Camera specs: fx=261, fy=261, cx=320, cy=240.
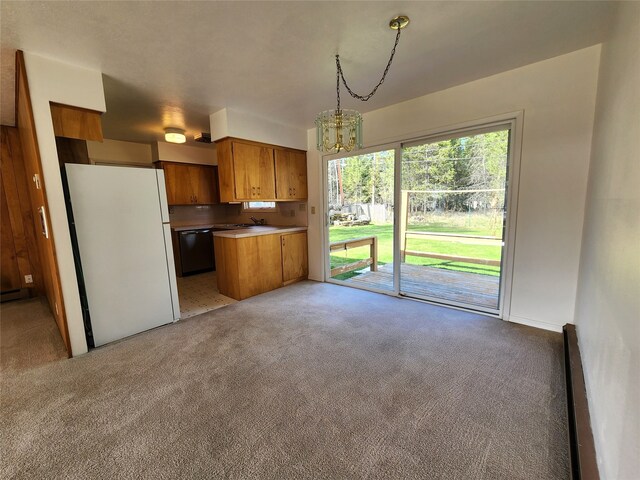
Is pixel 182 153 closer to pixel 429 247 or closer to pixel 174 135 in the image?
pixel 174 135

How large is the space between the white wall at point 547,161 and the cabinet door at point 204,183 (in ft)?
14.4

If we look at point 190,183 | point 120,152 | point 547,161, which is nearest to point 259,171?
point 190,183

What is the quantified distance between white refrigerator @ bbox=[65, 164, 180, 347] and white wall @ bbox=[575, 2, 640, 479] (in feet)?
11.1

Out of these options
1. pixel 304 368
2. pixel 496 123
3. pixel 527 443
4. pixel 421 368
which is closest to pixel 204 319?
pixel 304 368

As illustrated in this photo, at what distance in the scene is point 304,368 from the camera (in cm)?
205

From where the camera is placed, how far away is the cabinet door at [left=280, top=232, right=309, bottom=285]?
4.21m

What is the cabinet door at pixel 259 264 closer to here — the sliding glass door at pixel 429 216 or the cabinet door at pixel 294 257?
the cabinet door at pixel 294 257

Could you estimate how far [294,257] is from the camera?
4.36 meters

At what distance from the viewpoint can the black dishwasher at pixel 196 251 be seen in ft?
16.1

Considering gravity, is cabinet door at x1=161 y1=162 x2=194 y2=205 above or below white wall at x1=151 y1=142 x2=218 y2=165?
below

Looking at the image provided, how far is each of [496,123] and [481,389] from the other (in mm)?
2465

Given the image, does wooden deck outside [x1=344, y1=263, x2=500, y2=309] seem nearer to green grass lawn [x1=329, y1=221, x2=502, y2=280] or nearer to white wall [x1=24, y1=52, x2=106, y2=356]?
green grass lawn [x1=329, y1=221, x2=502, y2=280]

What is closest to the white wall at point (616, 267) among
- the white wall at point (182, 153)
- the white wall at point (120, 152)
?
the white wall at point (182, 153)

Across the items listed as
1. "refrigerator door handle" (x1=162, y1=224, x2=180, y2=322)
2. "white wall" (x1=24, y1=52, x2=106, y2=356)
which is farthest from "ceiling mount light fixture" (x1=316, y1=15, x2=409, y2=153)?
"white wall" (x1=24, y1=52, x2=106, y2=356)
